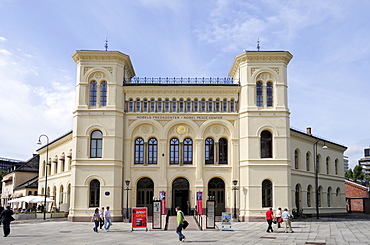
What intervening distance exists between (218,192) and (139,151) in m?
8.08

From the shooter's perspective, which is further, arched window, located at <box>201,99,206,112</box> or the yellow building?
arched window, located at <box>201,99,206,112</box>

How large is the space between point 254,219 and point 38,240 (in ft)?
68.1

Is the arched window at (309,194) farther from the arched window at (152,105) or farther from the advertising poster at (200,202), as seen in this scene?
the arched window at (152,105)

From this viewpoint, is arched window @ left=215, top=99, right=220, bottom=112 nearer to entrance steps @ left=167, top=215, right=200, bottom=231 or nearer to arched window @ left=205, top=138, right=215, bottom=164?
arched window @ left=205, top=138, right=215, bottom=164

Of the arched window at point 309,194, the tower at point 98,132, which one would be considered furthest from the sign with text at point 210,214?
the arched window at point 309,194


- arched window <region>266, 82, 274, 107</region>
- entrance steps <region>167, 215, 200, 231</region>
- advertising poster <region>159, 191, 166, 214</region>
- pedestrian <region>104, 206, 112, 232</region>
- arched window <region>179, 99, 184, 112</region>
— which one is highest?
arched window <region>266, 82, 274, 107</region>

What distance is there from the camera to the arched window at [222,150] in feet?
135

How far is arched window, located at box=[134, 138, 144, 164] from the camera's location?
135 feet

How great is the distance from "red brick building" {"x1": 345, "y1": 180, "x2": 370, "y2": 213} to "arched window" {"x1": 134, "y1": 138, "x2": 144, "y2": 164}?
1434 inches

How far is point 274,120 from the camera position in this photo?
40.0 m

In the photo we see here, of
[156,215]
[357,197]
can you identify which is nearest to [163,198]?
[156,215]

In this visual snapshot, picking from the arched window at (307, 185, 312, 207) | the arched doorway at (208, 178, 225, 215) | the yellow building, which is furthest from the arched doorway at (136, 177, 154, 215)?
the arched window at (307, 185, 312, 207)

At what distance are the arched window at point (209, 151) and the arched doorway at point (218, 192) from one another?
68.5 inches

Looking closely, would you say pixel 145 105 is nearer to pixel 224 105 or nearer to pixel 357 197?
pixel 224 105
